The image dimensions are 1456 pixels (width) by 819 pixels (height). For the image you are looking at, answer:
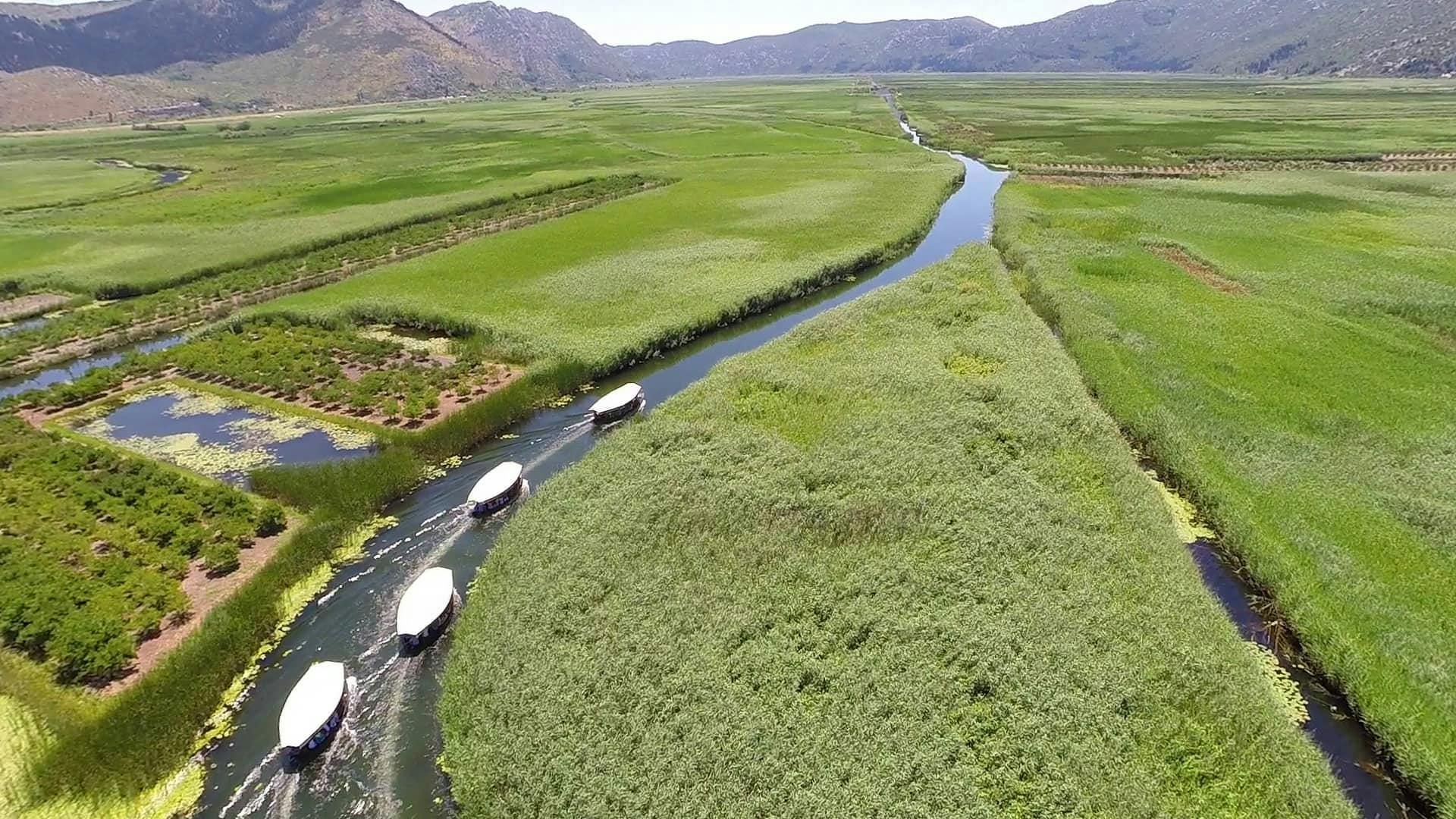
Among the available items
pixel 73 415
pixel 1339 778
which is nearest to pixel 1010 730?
pixel 1339 778

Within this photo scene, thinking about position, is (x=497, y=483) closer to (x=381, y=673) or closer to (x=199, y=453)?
(x=381, y=673)

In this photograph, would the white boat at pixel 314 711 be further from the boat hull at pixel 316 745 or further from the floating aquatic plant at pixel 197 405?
the floating aquatic plant at pixel 197 405

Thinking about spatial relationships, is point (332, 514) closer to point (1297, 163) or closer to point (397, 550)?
point (397, 550)

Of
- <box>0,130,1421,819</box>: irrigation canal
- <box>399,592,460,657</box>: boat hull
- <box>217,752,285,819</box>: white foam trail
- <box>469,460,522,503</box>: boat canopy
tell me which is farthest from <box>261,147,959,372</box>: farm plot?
<box>217,752,285,819</box>: white foam trail

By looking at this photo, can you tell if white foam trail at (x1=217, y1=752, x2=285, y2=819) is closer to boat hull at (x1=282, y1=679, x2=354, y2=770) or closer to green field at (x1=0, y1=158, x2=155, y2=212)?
boat hull at (x1=282, y1=679, x2=354, y2=770)

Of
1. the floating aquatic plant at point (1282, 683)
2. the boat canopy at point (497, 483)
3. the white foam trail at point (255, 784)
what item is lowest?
the white foam trail at point (255, 784)

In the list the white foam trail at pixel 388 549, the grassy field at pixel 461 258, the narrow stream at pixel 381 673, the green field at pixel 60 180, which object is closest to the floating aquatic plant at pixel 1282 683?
the narrow stream at pixel 381 673
